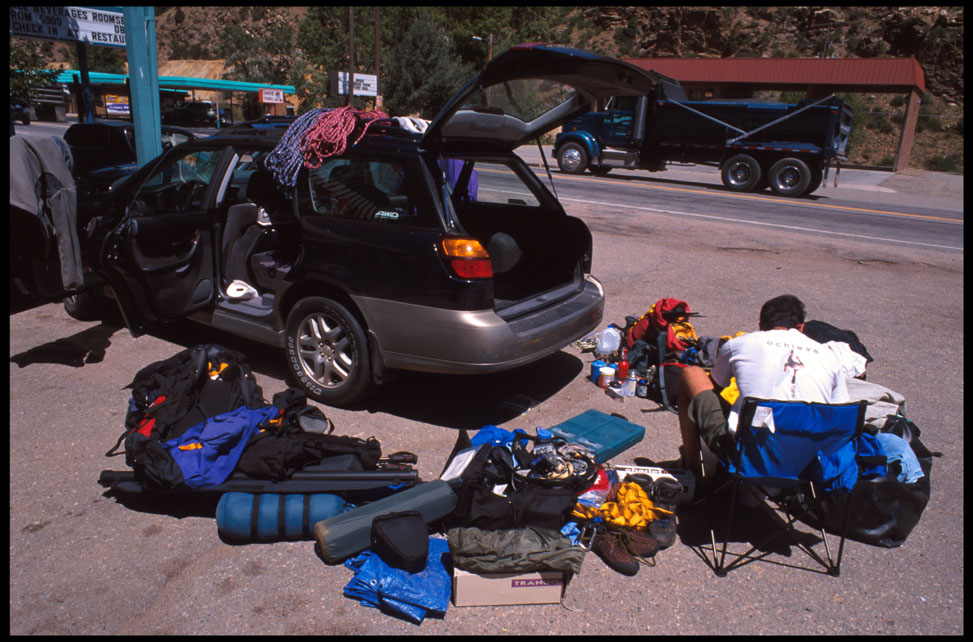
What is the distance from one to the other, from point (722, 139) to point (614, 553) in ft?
64.1

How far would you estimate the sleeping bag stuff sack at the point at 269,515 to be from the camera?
309 cm

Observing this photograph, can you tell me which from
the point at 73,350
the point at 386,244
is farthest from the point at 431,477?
the point at 73,350

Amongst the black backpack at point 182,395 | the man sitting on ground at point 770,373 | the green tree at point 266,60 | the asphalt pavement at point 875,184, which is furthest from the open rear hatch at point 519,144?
the green tree at point 266,60

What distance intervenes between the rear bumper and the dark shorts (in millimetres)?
1052

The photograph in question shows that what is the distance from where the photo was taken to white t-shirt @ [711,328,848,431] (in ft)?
10.8

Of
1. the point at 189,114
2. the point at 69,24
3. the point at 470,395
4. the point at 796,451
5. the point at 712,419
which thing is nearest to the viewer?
the point at 796,451

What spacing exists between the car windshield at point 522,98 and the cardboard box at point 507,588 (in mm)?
2573

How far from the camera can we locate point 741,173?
19.9 m

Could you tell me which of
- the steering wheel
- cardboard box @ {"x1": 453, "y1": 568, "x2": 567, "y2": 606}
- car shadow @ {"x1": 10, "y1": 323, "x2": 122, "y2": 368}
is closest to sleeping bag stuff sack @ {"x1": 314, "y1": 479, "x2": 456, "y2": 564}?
cardboard box @ {"x1": 453, "y1": 568, "x2": 567, "y2": 606}

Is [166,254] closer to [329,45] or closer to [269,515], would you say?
[269,515]

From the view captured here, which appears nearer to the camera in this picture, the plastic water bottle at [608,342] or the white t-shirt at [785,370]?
the white t-shirt at [785,370]

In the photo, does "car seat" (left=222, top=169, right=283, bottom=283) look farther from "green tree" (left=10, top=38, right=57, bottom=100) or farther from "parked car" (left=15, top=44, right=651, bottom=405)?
"green tree" (left=10, top=38, right=57, bottom=100)

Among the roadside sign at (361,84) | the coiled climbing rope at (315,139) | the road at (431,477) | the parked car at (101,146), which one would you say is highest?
the roadside sign at (361,84)

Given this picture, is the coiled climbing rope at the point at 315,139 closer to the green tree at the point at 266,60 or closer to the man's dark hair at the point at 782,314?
the man's dark hair at the point at 782,314
